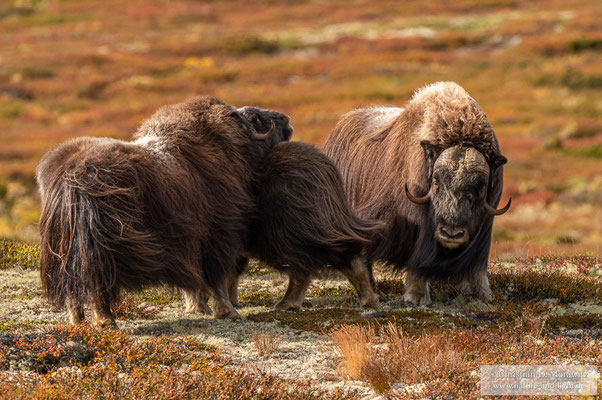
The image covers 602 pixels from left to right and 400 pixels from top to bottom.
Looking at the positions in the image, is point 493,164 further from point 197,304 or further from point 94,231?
point 94,231

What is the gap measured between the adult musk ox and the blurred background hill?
477cm

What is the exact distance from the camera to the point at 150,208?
15.7ft

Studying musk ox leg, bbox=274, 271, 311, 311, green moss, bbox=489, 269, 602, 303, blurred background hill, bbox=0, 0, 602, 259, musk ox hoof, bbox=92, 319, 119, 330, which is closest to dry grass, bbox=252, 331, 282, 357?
musk ox hoof, bbox=92, 319, 119, 330

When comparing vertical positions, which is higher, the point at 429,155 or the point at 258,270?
the point at 429,155

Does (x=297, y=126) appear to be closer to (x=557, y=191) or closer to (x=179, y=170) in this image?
(x=557, y=191)

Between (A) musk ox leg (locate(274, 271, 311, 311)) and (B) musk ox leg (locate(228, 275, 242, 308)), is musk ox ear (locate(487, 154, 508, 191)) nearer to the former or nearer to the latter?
(A) musk ox leg (locate(274, 271, 311, 311))

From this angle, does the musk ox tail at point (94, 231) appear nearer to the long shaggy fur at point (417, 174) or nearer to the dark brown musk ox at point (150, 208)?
the dark brown musk ox at point (150, 208)

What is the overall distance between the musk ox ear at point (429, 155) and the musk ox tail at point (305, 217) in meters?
0.62

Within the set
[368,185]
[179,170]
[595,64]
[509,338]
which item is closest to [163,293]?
[179,170]

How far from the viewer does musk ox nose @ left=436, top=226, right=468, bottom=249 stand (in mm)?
5453

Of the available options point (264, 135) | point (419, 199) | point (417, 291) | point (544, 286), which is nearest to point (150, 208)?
point (264, 135)

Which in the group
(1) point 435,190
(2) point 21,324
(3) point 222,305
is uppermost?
(1) point 435,190

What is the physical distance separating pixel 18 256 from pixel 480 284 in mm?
4263

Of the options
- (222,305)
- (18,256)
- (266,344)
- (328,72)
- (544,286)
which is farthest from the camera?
(328,72)
